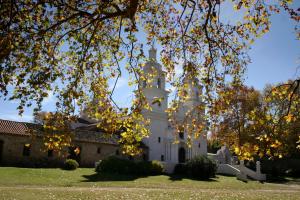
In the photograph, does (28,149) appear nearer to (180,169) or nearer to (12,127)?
(12,127)

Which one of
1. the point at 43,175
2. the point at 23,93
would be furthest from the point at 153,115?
the point at 23,93

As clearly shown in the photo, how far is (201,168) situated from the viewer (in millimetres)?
36125

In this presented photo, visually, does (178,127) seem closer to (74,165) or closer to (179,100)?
(179,100)

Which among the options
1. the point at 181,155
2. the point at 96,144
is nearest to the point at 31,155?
the point at 96,144

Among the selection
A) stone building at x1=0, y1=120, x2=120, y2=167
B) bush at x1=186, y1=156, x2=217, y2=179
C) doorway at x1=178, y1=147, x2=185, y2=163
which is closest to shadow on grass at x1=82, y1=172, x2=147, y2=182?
stone building at x1=0, y1=120, x2=120, y2=167

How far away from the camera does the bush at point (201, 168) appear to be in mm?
35875

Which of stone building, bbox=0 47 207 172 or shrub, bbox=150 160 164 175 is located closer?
stone building, bbox=0 47 207 172

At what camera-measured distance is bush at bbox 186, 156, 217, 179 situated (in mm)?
35875

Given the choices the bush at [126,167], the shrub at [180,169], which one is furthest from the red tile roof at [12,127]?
the shrub at [180,169]

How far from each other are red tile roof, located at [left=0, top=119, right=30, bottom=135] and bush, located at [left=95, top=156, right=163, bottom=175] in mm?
8644

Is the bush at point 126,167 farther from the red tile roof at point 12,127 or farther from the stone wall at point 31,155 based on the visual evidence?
the red tile roof at point 12,127

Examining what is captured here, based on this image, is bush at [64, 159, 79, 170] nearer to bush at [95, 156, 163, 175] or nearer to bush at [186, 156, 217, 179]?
bush at [95, 156, 163, 175]

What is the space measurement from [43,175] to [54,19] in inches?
775

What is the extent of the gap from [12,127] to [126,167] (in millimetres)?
12698
